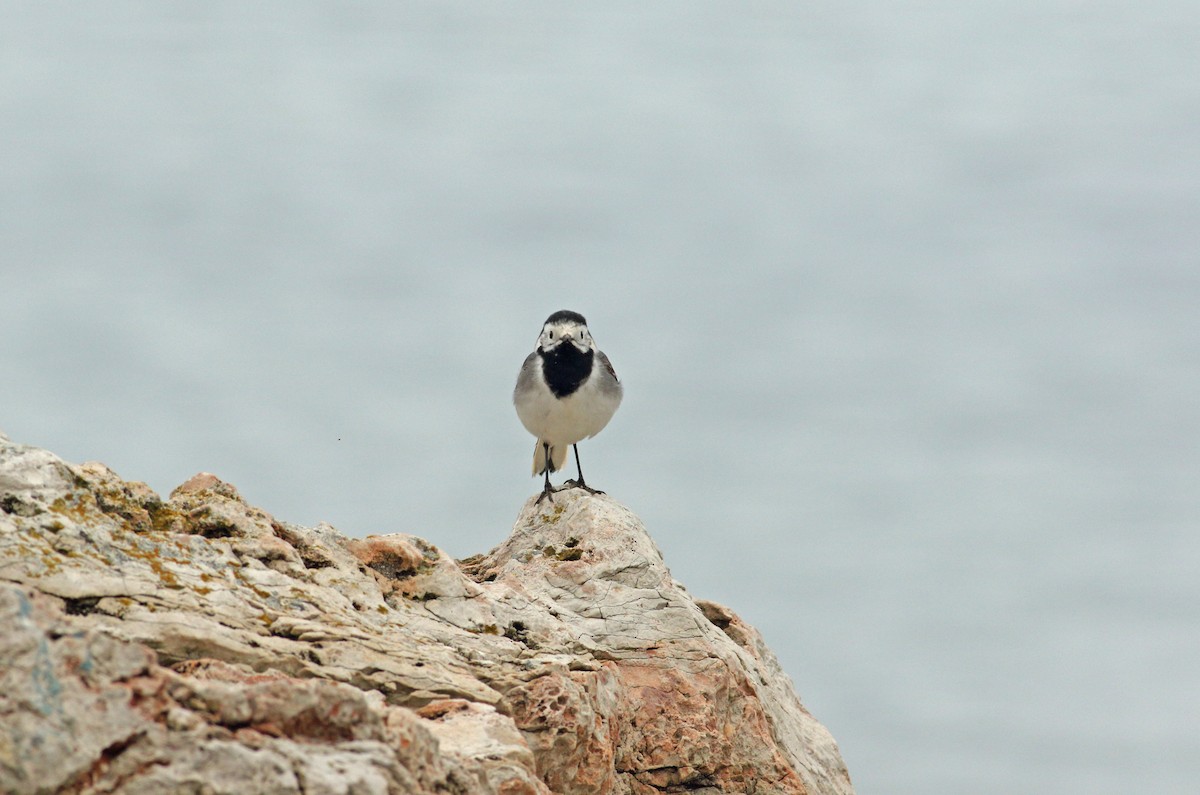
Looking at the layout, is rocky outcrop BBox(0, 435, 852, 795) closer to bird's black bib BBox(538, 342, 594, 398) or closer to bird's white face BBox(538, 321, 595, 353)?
bird's black bib BBox(538, 342, 594, 398)

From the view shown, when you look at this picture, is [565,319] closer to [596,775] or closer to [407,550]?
[407,550]

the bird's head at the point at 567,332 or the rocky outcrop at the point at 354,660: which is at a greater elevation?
the bird's head at the point at 567,332

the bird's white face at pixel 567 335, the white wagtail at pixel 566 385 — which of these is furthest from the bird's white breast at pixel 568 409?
the bird's white face at pixel 567 335

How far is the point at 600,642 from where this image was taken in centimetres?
1054

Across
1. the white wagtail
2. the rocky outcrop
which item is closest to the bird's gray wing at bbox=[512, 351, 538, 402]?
the white wagtail

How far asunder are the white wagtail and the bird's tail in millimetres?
472

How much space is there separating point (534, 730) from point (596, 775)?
780 millimetres

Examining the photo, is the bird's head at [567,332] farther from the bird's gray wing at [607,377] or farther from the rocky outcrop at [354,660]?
the rocky outcrop at [354,660]

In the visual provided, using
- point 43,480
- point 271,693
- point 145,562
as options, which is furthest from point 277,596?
point 271,693

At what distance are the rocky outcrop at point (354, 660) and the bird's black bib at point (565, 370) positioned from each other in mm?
3142

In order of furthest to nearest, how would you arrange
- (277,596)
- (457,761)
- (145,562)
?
(277,596) → (145,562) → (457,761)

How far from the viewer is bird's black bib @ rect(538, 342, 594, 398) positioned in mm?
16547

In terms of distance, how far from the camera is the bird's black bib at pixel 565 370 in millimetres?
16547

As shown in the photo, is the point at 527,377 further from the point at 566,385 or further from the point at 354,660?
the point at 354,660
